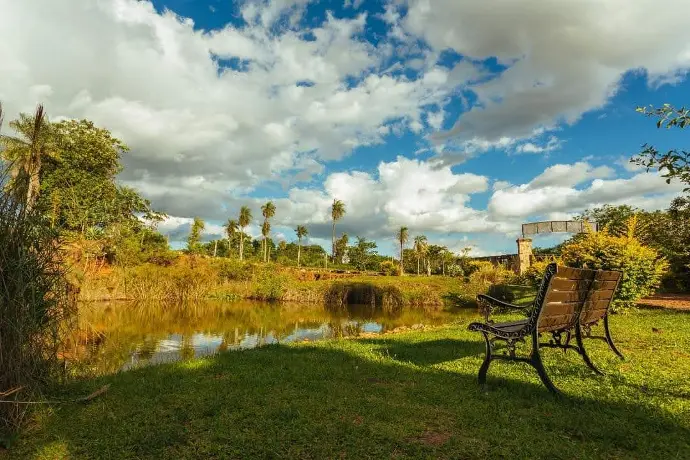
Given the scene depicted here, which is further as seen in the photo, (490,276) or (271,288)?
(490,276)

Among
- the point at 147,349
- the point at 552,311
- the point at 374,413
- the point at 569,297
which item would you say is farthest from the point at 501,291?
the point at 374,413

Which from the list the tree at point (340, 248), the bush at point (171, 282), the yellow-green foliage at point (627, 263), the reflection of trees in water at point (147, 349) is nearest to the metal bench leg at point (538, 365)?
the yellow-green foliage at point (627, 263)

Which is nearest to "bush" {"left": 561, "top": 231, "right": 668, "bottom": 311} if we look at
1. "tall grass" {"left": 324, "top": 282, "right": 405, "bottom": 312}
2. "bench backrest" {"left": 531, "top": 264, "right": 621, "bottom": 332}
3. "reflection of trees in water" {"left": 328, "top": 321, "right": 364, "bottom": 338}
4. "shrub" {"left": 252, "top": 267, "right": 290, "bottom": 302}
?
"bench backrest" {"left": 531, "top": 264, "right": 621, "bottom": 332}

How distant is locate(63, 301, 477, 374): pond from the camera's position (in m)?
9.55

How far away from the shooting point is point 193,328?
16844 millimetres

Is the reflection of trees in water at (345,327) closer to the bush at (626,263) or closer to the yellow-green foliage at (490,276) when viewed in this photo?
the bush at (626,263)

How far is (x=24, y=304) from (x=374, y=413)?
3.41 meters

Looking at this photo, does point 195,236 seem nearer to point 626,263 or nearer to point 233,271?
point 233,271

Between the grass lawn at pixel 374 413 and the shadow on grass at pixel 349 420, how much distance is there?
1cm

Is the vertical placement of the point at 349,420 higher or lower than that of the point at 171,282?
lower

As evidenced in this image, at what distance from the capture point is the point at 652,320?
1032cm

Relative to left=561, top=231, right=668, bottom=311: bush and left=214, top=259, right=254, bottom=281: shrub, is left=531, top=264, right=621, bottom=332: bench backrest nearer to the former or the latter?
left=561, top=231, right=668, bottom=311: bush

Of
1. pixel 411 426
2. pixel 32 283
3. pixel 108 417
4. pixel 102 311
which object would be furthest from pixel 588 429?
pixel 102 311

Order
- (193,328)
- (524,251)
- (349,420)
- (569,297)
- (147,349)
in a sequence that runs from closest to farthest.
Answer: (349,420) → (569,297) → (147,349) → (193,328) → (524,251)
